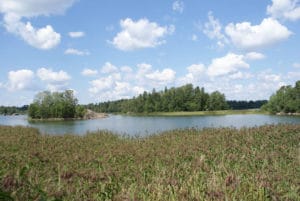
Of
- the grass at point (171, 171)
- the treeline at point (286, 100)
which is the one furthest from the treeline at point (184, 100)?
the grass at point (171, 171)

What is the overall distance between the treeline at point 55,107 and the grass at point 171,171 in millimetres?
111187

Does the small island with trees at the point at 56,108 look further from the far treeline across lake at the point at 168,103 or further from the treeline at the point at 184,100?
the treeline at the point at 184,100

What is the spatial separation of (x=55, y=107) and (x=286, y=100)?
7442 cm

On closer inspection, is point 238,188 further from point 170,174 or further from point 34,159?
point 34,159

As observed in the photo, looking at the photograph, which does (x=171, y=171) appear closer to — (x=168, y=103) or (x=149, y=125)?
(x=149, y=125)

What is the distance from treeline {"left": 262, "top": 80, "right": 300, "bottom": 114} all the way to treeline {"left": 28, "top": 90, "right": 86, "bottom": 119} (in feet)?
208

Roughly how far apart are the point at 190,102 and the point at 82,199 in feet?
495

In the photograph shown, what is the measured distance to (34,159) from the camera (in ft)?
38.3

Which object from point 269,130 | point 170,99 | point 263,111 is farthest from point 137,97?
point 269,130

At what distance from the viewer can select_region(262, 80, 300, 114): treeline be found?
383 feet

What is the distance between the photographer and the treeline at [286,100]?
117 meters

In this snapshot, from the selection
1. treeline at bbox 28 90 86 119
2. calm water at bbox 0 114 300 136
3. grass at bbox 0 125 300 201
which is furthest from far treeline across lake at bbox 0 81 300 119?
grass at bbox 0 125 300 201

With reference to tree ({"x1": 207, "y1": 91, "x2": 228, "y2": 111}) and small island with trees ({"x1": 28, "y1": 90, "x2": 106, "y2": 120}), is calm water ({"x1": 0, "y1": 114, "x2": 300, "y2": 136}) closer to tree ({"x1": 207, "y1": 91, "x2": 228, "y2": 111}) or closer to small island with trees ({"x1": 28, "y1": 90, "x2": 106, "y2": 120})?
small island with trees ({"x1": 28, "y1": 90, "x2": 106, "y2": 120})

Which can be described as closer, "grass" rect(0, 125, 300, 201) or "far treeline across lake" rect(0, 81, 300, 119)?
"grass" rect(0, 125, 300, 201)
